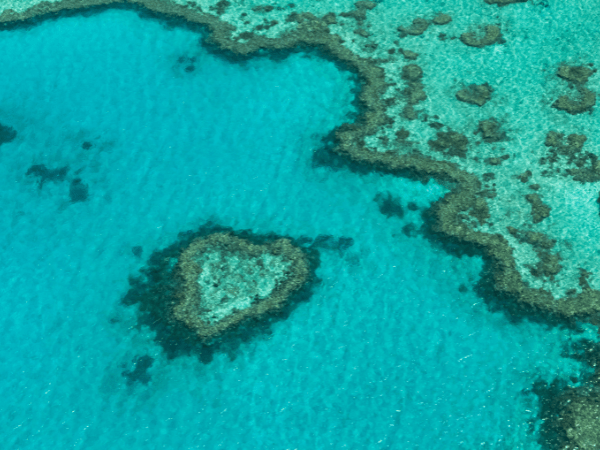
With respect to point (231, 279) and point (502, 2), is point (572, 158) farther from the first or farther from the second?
point (231, 279)

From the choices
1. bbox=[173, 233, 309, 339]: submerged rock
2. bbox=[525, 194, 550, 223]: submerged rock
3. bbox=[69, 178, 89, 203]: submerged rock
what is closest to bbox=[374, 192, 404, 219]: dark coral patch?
bbox=[173, 233, 309, 339]: submerged rock

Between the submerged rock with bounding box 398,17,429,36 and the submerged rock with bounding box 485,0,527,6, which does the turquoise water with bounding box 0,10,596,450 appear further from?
the submerged rock with bounding box 485,0,527,6

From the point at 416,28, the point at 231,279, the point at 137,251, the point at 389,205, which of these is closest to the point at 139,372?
the point at 231,279

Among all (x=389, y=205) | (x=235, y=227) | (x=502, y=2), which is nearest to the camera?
(x=235, y=227)

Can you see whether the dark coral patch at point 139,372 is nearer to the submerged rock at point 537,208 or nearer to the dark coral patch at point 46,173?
the dark coral patch at point 46,173

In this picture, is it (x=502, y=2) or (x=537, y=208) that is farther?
(x=502, y=2)
